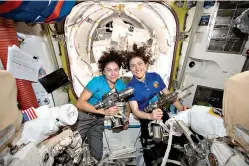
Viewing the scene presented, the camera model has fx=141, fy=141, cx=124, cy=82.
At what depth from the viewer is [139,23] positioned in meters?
1.93

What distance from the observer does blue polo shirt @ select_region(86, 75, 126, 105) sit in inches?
67.9

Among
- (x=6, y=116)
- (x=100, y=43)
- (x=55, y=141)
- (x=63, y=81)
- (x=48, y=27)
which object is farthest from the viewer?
(x=100, y=43)

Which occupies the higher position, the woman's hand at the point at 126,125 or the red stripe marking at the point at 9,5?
the red stripe marking at the point at 9,5

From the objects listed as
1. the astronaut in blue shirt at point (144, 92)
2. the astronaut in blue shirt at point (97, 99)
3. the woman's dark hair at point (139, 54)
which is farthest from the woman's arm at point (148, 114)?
the woman's dark hair at point (139, 54)

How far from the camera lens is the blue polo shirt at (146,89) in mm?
1670

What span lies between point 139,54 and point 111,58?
36 cm

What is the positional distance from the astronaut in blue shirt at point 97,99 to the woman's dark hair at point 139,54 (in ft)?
0.31

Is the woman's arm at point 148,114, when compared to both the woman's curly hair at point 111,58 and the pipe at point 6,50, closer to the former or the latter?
the woman's curly hair at point 111,58

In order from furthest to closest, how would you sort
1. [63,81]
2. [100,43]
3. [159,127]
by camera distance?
[100,43] < [63,81] < [159,127]

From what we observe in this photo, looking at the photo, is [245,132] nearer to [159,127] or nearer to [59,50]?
[159,127]

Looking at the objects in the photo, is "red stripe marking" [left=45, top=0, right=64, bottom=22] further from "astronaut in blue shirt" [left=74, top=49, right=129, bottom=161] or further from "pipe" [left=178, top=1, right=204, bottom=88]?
"pipe" [left=178, top=1, right=204, bottom=88]

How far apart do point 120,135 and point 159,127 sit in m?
→ 0.60

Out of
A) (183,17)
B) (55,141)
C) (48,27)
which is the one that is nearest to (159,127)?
(55,141)

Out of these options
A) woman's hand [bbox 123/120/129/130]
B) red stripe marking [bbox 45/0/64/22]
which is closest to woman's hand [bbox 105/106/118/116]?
woman's hand [bbox 123/120/129/130]
